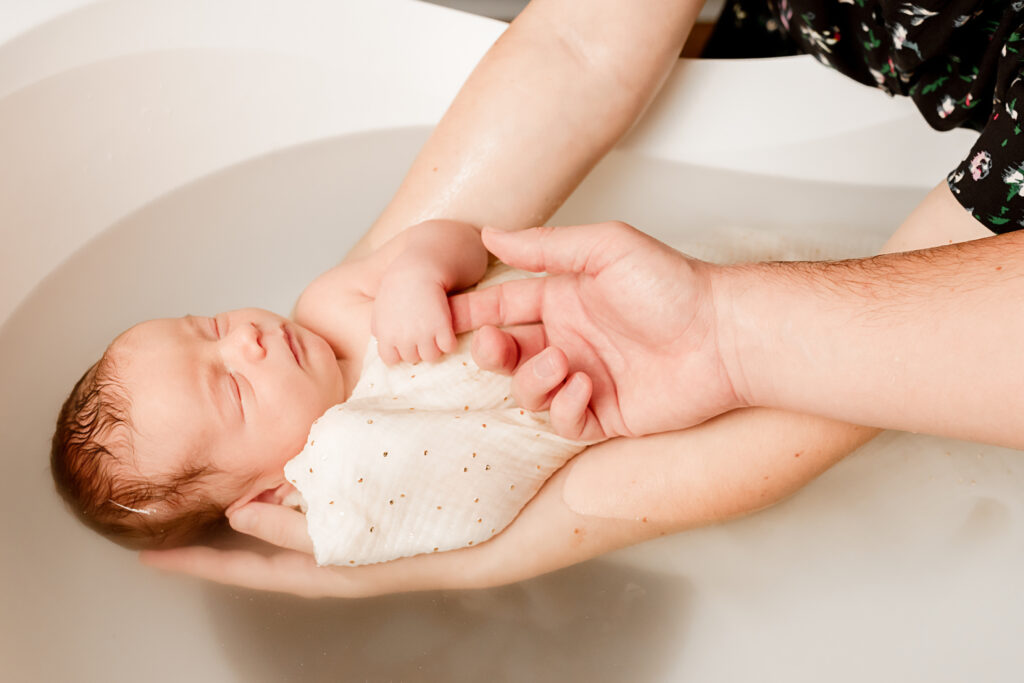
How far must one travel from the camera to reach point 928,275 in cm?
71

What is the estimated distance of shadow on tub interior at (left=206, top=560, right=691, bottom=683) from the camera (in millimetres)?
913

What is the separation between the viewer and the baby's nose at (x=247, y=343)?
0.91 metres

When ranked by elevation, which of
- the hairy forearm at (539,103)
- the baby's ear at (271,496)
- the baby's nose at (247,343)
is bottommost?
the baby's ear at (271,496)

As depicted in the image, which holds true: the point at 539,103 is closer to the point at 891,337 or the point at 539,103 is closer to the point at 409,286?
the point at 409,286

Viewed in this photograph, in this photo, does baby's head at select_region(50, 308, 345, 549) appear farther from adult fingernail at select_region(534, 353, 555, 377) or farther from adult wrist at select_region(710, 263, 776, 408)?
adult wrist at select_region(710, 263, 776, 408)

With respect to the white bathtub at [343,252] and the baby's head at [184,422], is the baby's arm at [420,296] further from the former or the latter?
the white bathtub at [343,252]

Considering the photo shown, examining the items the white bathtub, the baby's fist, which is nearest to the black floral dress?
the white bathtub

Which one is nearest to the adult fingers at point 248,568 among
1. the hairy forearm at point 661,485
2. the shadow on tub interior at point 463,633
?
the shadow on tub interior at point 463,633

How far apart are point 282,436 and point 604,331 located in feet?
1.26

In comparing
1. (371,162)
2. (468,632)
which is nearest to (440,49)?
(371,162)

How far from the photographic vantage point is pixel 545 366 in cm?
78

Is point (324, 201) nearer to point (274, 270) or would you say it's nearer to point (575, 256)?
point (274, 270)

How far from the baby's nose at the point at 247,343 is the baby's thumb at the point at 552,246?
0.30 meters

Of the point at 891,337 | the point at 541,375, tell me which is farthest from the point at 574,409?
the point at 891,337
